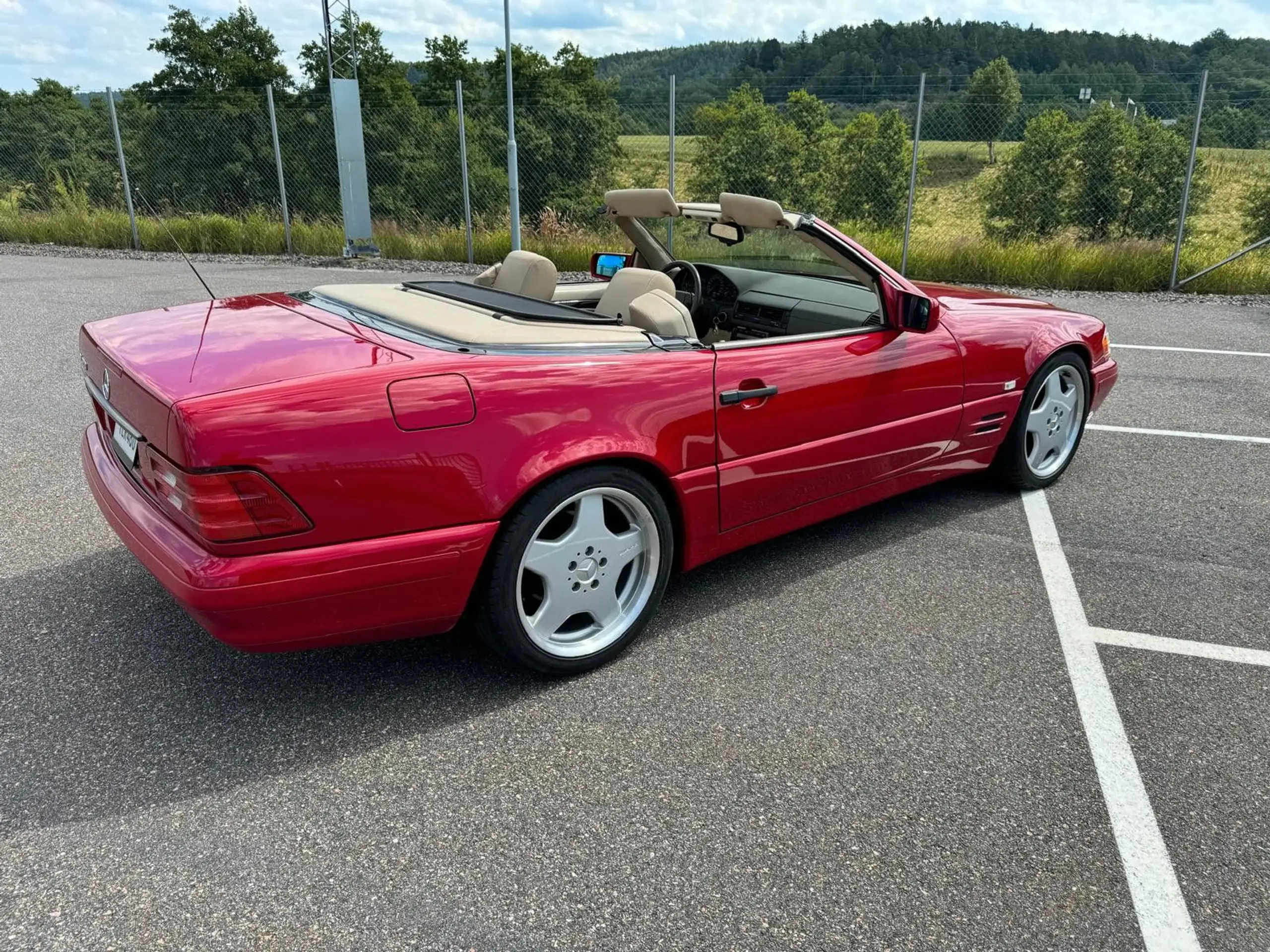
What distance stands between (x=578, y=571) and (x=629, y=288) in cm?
117

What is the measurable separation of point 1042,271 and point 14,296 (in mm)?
12125

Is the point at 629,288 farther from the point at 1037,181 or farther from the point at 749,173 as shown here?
the point at 1037,181

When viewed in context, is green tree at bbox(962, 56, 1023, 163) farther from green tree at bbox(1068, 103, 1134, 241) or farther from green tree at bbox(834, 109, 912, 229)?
green tree at bbox(1068, 103, 1134, 241)

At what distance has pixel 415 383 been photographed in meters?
2.48

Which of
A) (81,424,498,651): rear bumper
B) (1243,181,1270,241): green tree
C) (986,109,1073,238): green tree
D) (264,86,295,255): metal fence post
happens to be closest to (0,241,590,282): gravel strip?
(264,86,295,255): metal fence post

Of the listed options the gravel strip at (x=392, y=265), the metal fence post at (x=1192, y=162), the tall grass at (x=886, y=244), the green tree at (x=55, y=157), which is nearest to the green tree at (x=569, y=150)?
the tall grass at (x=886, y=244)

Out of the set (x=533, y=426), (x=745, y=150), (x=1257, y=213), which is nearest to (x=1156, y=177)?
(x=1257, y=213)

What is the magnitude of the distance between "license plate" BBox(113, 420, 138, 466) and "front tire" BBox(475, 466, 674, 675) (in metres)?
1.08

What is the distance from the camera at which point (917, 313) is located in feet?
11.9

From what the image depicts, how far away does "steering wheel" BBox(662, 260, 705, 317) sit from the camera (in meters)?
4.07

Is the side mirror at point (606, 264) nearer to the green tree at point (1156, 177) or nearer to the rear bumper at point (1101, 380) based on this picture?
the rear bumper at point (1101, 380)

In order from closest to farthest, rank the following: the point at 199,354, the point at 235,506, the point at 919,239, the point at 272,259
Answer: the point at 235,506
the point at 199,354
the point at 919,239
the point at 272,259

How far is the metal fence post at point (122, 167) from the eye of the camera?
577 inches

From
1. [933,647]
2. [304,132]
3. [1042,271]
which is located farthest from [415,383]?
[304,132]
